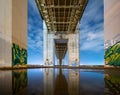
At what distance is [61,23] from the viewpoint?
49219mm

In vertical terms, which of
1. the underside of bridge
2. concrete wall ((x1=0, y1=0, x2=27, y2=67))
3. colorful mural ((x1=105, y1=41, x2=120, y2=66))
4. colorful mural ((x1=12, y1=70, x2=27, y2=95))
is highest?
the underside of bridge

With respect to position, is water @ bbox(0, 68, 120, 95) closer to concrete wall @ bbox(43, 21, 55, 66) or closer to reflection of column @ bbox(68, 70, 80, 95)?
reflection of column @ bbox(68, 70, 80, 95)

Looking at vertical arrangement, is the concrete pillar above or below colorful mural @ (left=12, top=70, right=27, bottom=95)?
above

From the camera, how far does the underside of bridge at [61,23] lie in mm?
35906

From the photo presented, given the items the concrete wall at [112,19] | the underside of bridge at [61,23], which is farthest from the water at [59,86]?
the underside of bridge at [61,23]

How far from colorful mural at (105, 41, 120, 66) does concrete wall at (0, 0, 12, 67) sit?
11.6m

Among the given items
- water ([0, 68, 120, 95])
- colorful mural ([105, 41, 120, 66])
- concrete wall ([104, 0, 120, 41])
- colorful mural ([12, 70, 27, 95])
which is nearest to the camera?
water ([0, 68, 120, 95])

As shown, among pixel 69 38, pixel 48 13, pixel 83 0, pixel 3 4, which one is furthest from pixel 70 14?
pixel 3 4

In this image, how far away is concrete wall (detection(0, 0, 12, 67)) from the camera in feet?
57.2

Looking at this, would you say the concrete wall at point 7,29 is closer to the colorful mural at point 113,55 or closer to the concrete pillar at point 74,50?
the colorful mural at point 113,55

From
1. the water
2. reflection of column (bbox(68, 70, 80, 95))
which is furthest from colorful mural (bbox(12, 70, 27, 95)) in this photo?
reflection of column (bbox(68, 70, 80, 95))

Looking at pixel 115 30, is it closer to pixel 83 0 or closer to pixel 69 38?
pixel 83 0

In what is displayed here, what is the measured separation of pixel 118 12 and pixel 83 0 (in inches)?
582

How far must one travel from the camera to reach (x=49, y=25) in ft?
166
